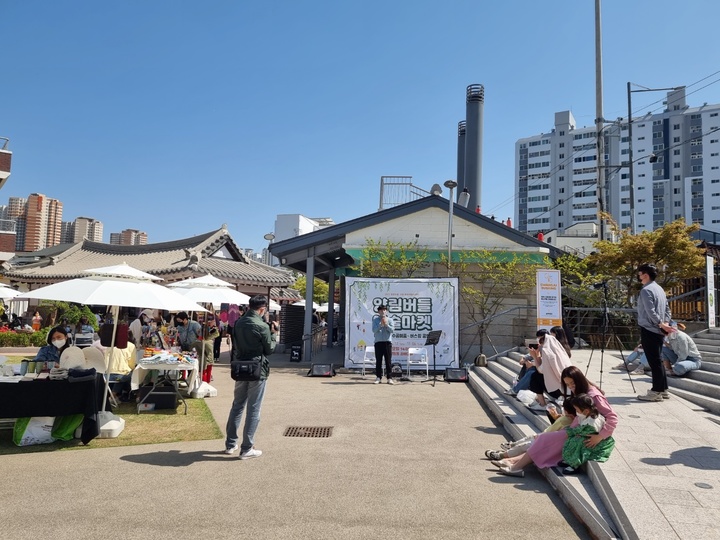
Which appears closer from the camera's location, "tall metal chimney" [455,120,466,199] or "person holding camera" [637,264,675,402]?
"person holding camera" [637,264,675,402]

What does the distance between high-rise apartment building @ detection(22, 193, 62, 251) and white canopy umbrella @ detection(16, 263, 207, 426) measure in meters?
48.1

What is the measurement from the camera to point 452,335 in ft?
41.9

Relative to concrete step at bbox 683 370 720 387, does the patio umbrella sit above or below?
above

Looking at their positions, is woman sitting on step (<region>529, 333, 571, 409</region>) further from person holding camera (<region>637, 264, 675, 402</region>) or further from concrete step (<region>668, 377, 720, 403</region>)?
concrete step (<region>668, 377, 720, 403</region>)

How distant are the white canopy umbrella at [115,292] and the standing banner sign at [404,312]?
19.1ft

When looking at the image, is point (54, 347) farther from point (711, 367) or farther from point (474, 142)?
point (474, 142)

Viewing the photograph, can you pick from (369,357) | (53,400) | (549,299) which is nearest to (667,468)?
(53,400)

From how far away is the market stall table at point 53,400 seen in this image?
18.6ft

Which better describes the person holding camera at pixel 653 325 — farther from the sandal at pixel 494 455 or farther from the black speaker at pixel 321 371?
the black speaker at pixel 321 371

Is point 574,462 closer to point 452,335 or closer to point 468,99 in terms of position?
point 452,335

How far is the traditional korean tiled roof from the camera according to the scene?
71.0 ft


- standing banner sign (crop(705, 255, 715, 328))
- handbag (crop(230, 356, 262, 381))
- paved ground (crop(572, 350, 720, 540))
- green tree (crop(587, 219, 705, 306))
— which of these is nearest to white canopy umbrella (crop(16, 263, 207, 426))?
handbag (crop(230, 356, 262, 381))

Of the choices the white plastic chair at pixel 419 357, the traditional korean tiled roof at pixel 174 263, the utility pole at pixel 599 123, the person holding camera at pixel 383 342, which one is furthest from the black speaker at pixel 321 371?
the utility pole at pixel 599 123

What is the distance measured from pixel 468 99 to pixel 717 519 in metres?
27.8
